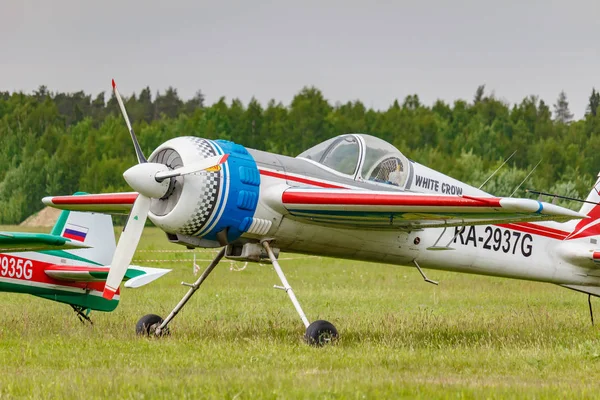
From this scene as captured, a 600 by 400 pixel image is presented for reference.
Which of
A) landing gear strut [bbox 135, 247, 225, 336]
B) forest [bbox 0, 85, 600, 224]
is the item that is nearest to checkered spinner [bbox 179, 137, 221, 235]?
landing gear strut [bbox 135, 247, 225, 336]

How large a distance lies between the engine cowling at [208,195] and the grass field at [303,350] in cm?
127

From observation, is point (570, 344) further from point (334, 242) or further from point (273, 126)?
point (273, 126)

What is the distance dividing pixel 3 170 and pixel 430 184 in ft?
215

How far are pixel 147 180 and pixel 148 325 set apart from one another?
2.32 meters

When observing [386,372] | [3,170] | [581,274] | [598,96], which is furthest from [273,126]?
[386,372]

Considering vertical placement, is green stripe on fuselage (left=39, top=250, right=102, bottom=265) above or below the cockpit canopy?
below

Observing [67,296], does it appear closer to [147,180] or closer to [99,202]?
[99,202]

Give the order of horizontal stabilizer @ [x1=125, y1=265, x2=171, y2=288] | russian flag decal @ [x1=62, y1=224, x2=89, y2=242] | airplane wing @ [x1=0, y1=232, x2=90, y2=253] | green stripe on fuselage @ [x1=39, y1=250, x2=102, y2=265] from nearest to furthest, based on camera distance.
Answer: airplane wing @ [x1=0, y1=232, x2=90, y2=253] → horizontal stabilizer @ [x1=125, y1=265, x2=171, y2=288] → green stripe on fuselage @ [x1=39, y1=250, x2=102, y2=265] → russian flag decal @ [x1=62, y1=224, x2=89, y2=242]

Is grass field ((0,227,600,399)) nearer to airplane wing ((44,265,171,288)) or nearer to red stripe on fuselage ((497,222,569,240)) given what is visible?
airplane wing ((44,265,171,288))

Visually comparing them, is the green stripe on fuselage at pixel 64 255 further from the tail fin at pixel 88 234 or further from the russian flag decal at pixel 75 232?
the russian flag decal at pixel 75 232

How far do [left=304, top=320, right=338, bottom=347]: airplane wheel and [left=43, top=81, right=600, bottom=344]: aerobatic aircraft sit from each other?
14 millimetres

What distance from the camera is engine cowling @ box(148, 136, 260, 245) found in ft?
32.3

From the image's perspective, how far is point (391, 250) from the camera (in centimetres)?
1164

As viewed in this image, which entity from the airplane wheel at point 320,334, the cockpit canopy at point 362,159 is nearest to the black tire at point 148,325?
the airplane wheel at point 320,334
